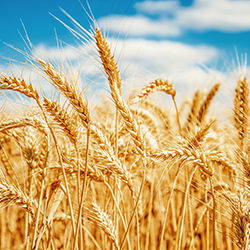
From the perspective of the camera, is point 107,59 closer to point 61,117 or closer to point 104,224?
point 61,117

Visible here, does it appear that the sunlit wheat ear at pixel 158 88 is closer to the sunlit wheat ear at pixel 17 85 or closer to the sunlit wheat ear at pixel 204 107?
the sunlit wheat ear at pixel 204 107

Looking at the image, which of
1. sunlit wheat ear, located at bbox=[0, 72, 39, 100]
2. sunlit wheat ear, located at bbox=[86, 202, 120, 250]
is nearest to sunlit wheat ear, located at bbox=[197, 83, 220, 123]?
sunlit wheat ear, located at bbox=[86, 202, 120, 250]

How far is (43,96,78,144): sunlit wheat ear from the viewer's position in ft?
4.22

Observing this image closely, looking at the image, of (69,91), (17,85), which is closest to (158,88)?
(69,91)

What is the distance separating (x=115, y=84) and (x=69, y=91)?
259mm

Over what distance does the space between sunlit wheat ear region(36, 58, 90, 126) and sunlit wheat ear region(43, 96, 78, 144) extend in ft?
0.26

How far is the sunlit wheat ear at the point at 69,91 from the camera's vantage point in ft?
4.15

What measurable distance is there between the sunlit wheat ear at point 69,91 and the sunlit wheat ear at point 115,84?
6.9 inches

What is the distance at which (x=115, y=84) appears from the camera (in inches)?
53.2

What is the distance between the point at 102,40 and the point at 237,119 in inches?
56.7

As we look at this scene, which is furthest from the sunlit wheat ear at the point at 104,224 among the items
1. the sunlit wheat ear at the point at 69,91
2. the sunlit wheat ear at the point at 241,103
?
the sunlit wheat ear at the point at 241,103

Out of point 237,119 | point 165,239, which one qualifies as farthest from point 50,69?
point 165,239

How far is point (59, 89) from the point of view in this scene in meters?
1.28

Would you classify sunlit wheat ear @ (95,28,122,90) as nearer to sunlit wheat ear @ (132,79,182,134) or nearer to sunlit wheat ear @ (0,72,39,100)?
sunlit wheat ear @ (0,72,39,100)
